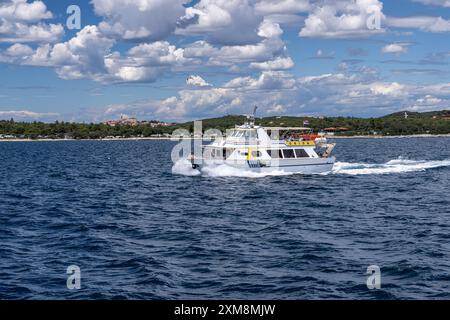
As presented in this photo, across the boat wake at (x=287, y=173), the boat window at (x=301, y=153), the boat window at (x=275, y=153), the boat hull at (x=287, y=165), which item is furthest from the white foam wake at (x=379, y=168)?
the boat window at (x=275, y=153)

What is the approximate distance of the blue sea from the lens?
19.8 m

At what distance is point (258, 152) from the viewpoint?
59.5 metres

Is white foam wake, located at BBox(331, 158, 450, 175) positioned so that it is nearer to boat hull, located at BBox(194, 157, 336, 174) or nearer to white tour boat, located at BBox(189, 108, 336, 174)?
boat hull, located at BBox(194, 157, 336, 174)

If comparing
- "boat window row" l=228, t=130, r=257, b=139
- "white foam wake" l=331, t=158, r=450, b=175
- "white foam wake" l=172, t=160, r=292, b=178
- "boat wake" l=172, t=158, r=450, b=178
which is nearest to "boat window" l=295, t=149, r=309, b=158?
"boat wake" l=172, t=158, r=450, b=178

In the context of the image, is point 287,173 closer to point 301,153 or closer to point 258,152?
point 301,153

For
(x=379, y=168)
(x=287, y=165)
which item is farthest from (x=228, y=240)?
(x=379, y=168)

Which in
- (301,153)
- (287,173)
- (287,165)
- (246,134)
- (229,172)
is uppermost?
(246,134)

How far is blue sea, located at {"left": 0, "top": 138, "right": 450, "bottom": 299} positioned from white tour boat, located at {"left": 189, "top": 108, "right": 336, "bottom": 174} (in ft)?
17.7

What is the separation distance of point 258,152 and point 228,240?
106 feet

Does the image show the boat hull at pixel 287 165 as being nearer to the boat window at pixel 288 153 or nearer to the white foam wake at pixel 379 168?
the boat window at pixel 288 153
